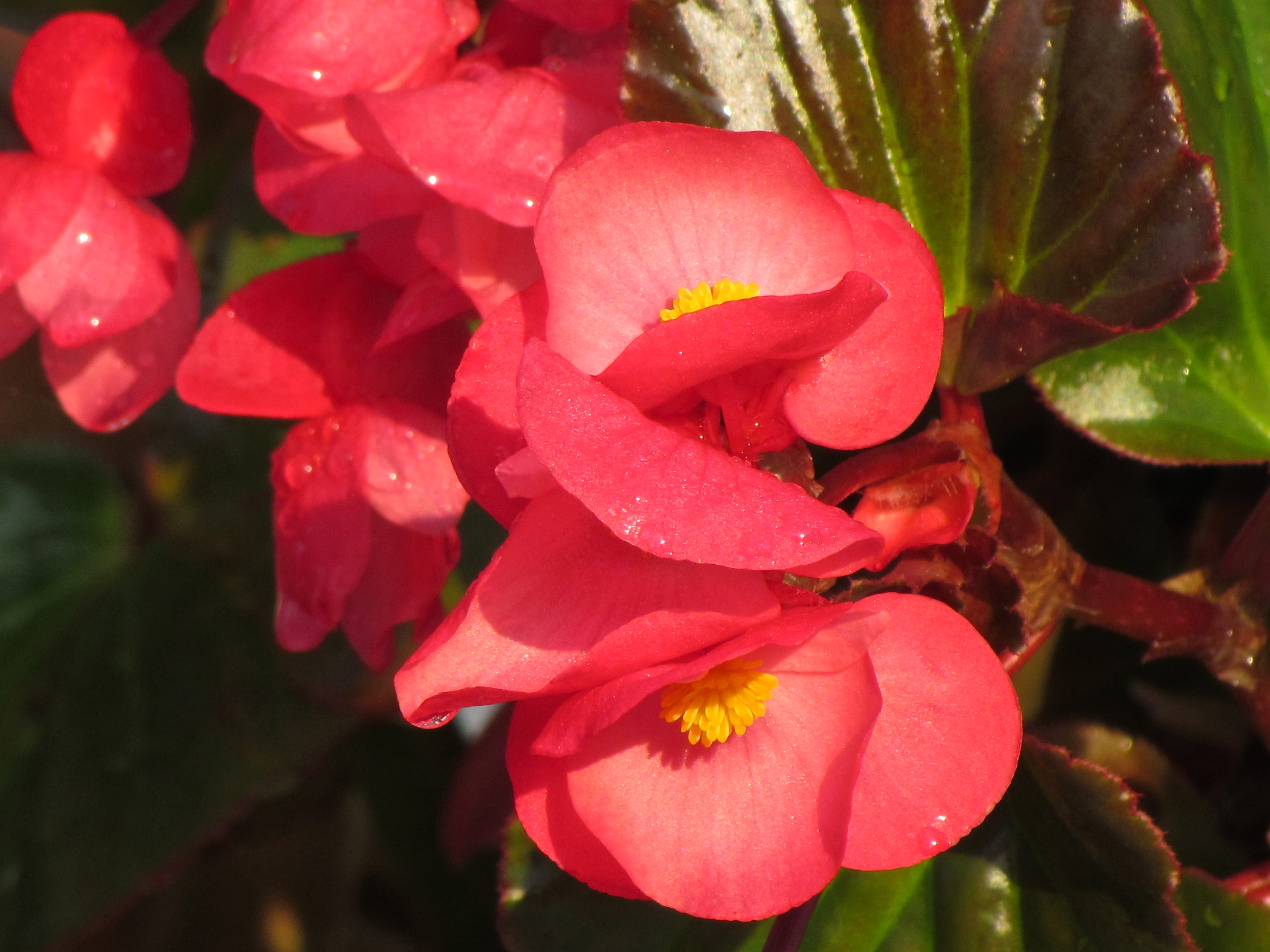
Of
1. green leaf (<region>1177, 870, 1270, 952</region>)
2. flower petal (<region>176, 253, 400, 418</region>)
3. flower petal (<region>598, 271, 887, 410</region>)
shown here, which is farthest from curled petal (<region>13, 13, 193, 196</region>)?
green leaf (<region>1177, 870, 1270, 952</region>)

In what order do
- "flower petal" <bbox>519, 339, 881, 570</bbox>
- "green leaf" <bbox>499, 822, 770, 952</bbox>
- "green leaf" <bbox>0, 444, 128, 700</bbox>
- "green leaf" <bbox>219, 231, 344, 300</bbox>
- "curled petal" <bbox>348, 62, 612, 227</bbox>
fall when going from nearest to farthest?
1. "flower petal" <bbox>519, 339, 881, 570</bbox>
2. "curled petal" <bbox>348, 62, 612, 227</bbox>
3. "green leaf" <bbox>499, 822, 770, 952</bbox>
4. "green leaf" <bbox>219, 231, 344, 300</bbox>
5. "green leaf" <bbox>0, 444, 128, 700</bbox>

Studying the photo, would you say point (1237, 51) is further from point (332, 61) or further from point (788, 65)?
point (332, 61)

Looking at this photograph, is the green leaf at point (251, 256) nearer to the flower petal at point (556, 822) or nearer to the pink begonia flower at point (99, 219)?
the pink begonia flower at point (99, 219)

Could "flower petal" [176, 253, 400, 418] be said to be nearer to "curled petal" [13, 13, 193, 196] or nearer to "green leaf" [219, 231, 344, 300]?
"curled petal" [13, 13, 193, 196]

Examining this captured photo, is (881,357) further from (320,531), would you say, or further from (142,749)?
(142,749)

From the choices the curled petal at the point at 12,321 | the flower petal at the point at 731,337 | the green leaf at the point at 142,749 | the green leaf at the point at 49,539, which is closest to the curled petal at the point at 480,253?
the flower petal at the point at 731,337

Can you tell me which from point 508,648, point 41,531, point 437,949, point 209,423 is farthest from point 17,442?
point 508,648
